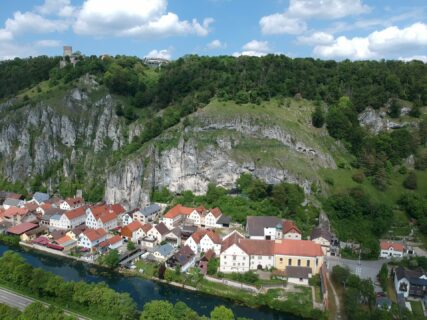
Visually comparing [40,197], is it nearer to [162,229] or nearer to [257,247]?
[162,229]

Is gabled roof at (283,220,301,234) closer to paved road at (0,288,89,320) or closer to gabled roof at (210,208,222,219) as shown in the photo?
gabled roof at (210,208,222,219)

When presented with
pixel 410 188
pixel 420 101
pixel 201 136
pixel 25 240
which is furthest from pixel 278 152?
pixel 25 240

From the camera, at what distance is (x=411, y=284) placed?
39.1 meters

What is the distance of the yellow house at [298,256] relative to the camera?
141ft

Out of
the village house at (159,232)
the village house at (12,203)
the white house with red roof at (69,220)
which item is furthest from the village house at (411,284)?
the village house at (12,203)

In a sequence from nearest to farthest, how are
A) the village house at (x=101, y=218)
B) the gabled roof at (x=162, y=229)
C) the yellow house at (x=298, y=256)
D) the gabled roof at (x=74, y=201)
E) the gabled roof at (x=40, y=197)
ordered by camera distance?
1. the yellow house at (x=298, y=256)
2. the gabled roof at (x=162, y=229)
3. the village house at (x=101, y=218)
4. the gabled roof at (x=74, y=201)
5. the gabled roof at (x=40, y=197)

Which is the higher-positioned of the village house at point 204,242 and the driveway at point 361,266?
the village house at point 204,242

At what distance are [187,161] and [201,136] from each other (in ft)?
19.2

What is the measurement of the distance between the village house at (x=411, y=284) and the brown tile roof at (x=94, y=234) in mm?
39839

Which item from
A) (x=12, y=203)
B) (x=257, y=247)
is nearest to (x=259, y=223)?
(x=257, y=247)

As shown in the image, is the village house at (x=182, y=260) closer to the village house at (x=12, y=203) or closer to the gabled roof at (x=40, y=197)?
the gabled roof at (x=40, y=197)

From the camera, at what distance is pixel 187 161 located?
6644cm

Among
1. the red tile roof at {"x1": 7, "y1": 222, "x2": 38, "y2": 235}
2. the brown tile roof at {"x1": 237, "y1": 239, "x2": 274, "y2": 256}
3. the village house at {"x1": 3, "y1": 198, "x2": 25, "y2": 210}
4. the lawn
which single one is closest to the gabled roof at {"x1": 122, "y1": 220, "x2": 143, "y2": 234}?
the red tile roof at {"x1": 7, "y1": 222, "x2": 38, "y2": 235}

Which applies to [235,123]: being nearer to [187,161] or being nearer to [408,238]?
[187,161]
